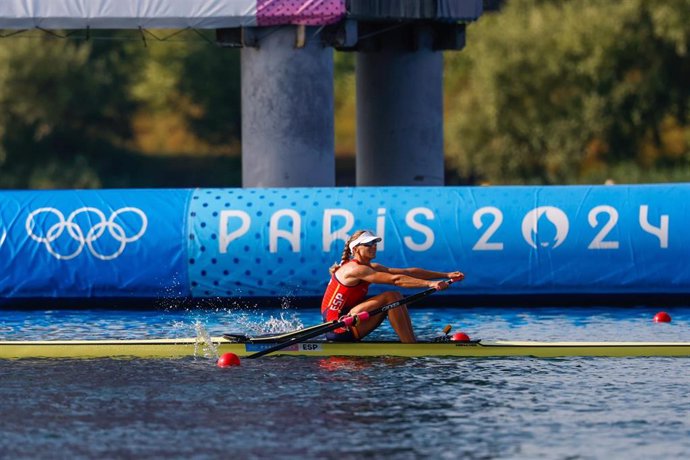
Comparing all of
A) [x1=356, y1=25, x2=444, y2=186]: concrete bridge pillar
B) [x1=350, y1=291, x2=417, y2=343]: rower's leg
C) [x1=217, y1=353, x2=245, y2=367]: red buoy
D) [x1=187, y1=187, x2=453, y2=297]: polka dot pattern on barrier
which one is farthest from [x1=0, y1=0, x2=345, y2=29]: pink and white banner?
[x1=217, y1=353, x2=245, y2=367]: red buoy

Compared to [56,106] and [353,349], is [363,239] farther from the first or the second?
[56,106]

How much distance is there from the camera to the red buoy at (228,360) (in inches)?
628

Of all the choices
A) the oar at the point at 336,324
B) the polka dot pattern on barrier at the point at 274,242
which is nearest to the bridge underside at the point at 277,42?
the polka dot pattern on barrier at the point at 274,242

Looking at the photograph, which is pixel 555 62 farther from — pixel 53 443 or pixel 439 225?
pixel 53 443

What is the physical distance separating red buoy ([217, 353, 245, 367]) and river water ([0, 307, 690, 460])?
0.30 feet

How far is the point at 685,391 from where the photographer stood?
14.3m

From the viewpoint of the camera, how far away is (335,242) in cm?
2155

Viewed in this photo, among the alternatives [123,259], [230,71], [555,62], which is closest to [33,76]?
[230,71]

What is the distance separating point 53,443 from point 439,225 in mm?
10640

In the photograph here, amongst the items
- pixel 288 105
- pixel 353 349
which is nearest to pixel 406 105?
pixel 288 105

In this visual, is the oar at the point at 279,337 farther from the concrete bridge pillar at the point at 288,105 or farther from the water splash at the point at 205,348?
the concrete bridge pillar at the point at 288,105

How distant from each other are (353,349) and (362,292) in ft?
2.67

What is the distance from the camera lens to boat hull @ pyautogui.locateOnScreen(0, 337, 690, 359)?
16406 millimetres

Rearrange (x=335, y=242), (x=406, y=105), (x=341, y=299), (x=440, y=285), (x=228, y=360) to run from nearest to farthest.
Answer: (x=228, y=360), (x=440, y=285), (x=341, y=299), (x=335, y=242), (x=406, y=105)
